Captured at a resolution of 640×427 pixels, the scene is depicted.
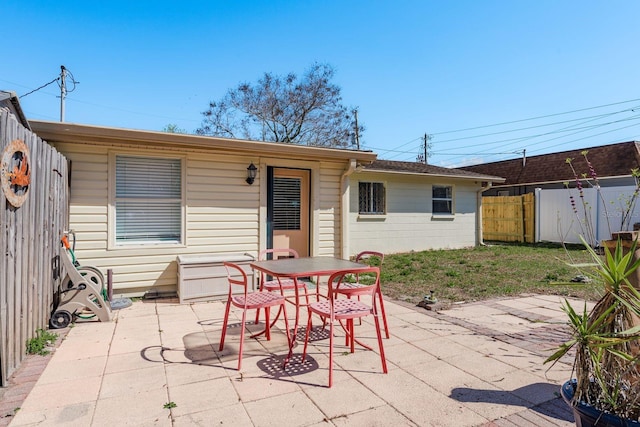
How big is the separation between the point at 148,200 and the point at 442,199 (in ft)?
31.8

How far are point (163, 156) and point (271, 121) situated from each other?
15.2m

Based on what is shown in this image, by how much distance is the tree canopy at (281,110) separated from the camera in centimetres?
1978

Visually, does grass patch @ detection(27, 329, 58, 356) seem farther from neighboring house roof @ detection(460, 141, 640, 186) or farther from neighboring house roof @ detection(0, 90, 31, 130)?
neighboring house roof @ detection(460, 141, 640, 186)

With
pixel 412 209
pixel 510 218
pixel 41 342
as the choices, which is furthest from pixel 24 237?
pixel 510 218

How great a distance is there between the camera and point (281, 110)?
65.2 feet

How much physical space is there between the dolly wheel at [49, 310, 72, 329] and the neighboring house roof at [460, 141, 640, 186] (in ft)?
46.2

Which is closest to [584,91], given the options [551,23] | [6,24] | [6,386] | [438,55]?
[551,23]

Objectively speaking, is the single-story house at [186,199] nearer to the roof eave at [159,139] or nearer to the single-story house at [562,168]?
the roof eave at [159,139]

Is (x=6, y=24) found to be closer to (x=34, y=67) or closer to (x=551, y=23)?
(x=34, y=67)

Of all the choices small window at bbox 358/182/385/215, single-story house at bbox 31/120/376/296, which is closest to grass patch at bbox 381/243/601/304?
small window at bbox 358/182/385/215

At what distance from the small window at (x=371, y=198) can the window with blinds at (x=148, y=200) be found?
606 cm

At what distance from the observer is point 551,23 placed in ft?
27.6

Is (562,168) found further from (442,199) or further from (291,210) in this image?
(291,210)

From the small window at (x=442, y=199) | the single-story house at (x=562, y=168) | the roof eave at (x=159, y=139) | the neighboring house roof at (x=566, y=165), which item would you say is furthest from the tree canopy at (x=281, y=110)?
the roof eave at (x=159, y=139)
